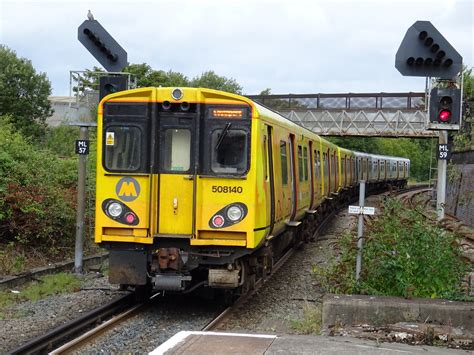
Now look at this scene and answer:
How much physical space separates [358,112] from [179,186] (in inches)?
1388

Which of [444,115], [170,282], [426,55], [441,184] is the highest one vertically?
[426,55]

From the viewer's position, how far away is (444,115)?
941 centimetres

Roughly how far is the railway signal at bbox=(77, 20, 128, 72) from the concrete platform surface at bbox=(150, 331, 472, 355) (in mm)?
7050

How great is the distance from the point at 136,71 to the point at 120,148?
3645 cm

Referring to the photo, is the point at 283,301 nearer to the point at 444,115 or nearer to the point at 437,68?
the point at 444,115

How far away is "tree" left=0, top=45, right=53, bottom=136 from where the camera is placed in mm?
45906

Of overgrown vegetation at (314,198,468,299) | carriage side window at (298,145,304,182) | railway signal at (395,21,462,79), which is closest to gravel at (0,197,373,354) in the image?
overgrown vegetation at (314,198,468,299)

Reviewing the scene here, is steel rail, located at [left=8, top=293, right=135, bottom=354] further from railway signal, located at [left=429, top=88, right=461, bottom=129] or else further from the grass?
railway signal, located at [left=429, top=88, right=461, bottom=129]

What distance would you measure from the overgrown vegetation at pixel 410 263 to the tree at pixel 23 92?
39767 mm

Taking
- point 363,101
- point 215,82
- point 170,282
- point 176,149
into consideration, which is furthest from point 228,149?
point 215,82

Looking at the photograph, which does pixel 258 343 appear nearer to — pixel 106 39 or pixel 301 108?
pixel 106 39

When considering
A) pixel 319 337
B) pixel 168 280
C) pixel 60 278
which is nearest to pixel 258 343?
pixel 319 337

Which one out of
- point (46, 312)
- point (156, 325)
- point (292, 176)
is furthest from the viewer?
point (292, 176)

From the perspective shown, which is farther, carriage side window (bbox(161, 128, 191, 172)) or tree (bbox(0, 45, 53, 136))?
tree (bbox(0, 45, 53, 136))
